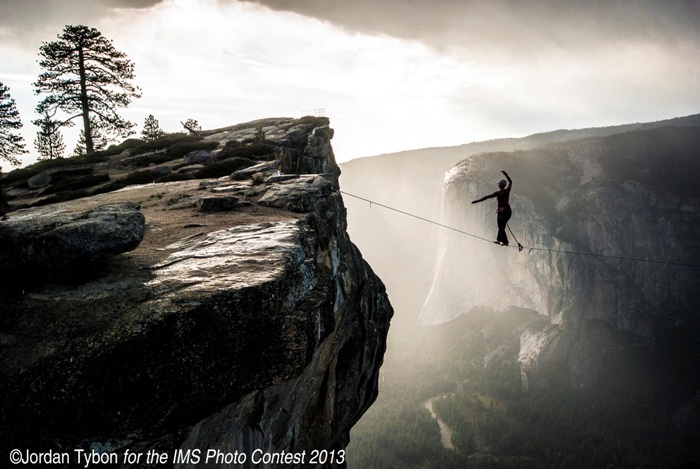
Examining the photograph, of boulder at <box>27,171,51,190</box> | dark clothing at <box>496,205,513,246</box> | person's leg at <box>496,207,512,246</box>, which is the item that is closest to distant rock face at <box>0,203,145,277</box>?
dark clothing at <box>496,205,513,246</box>

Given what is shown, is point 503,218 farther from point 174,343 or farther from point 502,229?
point 174,343

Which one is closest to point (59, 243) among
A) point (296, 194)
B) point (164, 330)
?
point (164, 330)

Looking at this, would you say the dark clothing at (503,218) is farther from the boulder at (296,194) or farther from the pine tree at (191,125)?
the pine tree at (191,125)

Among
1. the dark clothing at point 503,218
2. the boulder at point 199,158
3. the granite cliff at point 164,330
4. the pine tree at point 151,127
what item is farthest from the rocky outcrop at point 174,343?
the pine tree at point 151,127

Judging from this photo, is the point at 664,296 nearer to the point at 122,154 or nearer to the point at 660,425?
the point at 660,425

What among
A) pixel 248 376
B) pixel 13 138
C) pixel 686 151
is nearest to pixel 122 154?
pixel 13 138

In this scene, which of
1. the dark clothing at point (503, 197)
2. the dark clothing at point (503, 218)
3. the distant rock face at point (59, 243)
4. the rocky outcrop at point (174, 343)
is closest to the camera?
the rocky outcrop at point (174, 343)
